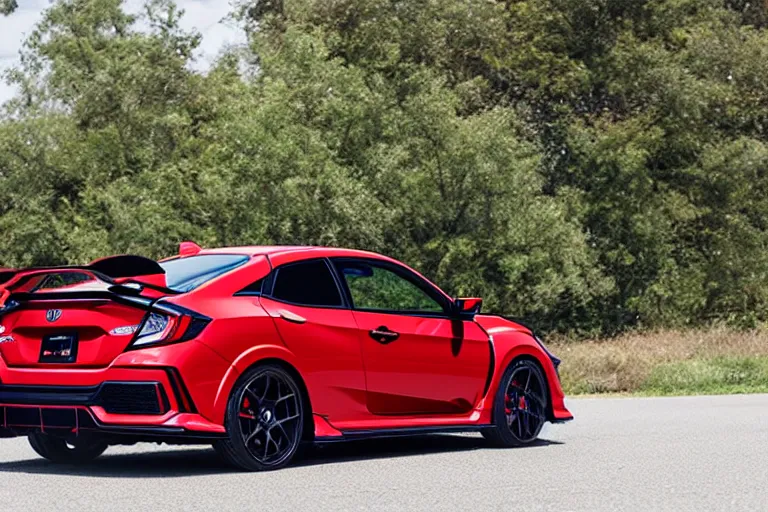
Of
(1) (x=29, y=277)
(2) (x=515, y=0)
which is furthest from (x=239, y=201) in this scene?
(1) (x=29, y=277)

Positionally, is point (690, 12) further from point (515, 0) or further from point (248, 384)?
point (248, 384)

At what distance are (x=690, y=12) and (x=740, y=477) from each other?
45659 millimetres

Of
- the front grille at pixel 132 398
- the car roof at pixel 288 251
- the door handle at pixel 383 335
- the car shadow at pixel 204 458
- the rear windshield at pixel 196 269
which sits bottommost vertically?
the car shadow at pixel 204 458

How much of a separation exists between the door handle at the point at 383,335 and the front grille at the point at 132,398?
6.17 feet

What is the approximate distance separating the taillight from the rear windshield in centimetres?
30

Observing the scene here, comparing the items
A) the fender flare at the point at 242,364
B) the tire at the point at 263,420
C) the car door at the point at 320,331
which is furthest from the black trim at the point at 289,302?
the tire at the point at 263,420

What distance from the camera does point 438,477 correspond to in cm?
930

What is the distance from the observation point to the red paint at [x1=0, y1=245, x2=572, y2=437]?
8953mm

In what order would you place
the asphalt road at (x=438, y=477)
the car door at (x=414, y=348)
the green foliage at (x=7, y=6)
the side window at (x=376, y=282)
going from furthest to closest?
the green foliage at (x=7, y=6), the side window at (x=376, y=282), the car door at (x=414, y=348), the asphalt road at (x=438, y=477)

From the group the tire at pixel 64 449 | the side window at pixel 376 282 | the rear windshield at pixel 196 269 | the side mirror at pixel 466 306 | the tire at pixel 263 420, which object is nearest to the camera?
the tire at pixel 263 420

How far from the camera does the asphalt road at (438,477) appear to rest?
26.1ft

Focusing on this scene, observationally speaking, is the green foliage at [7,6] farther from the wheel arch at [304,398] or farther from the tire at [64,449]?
the wheel arch at [304,398]

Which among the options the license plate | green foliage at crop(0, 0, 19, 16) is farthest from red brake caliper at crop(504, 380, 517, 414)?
green foliage at crop(0, 0, 19, 16)

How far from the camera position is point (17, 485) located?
8.89 meters
